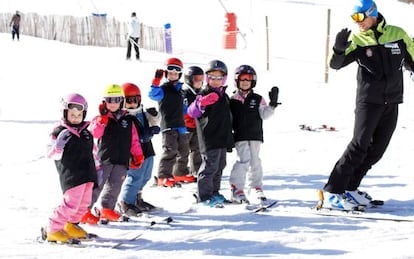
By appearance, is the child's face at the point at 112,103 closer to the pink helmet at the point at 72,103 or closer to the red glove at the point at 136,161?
the red glove at the point at 136,161

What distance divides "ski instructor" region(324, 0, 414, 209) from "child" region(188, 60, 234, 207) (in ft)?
4.13

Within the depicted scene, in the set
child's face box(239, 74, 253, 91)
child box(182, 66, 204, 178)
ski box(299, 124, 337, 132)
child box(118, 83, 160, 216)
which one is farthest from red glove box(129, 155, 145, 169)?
ski box(299, 124, 337, 132)

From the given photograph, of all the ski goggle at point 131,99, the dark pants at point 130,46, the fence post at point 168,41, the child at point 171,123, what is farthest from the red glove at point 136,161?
the fence post at point 168,41

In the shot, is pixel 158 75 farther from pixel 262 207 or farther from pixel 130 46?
pixel 130 46

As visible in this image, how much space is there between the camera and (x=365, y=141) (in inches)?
281

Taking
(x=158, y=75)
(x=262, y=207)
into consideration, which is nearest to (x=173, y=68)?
(x=158, y=75)

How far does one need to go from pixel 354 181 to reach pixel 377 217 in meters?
0.71

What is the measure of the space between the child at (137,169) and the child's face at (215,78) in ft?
2.52

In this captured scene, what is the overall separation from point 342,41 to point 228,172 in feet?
12.9

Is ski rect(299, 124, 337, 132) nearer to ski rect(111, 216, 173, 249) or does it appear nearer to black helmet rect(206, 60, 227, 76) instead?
black helmet rect(206, 60, 227, 76)

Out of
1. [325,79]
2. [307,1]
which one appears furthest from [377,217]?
[307,1]

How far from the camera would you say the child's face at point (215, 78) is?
7.77 m

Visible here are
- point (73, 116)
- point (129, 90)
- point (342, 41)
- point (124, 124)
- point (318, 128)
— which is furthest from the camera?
point (318, 128)

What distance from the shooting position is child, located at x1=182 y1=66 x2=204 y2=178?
947cm
